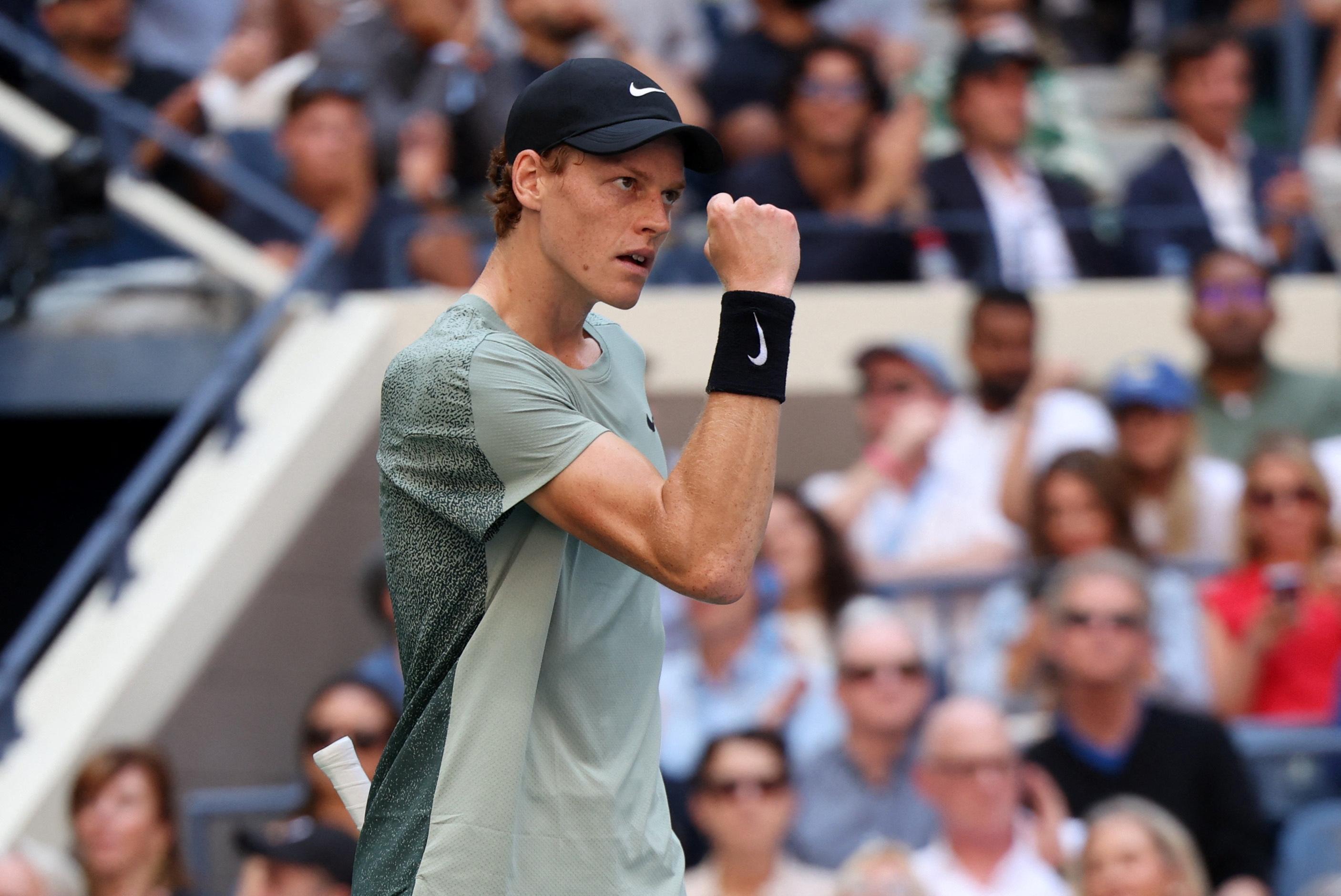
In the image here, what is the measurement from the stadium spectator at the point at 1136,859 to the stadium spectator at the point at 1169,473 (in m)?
1.43

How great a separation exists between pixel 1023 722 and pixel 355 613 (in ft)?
8.13

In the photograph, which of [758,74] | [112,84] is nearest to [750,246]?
[758,74]

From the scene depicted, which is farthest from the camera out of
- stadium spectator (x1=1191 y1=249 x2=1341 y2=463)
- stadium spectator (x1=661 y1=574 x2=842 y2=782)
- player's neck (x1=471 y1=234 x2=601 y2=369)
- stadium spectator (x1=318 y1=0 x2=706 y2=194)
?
stadium spectator (x1=318 y1=0 x2=706 y2=194)

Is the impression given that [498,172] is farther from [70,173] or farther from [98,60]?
[98,60]

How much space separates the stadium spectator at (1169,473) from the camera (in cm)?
589

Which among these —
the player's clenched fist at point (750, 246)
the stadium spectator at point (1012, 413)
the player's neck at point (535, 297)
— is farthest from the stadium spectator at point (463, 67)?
the player's clenched fist at point (750, 246)

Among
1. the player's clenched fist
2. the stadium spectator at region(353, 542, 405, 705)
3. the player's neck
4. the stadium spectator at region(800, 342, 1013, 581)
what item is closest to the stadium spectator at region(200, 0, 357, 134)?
the stadium spectator at region(353, 542, 405, 705)

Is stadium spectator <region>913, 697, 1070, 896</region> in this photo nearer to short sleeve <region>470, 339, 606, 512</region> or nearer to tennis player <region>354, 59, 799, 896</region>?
tennis player <region>354, 59, 799, 896</region>

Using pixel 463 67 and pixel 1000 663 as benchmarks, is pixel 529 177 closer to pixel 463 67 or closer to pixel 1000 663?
pixel 1000 663

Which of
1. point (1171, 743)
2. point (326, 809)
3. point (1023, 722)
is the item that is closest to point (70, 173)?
point (326, 809)

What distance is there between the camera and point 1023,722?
5.30 meters

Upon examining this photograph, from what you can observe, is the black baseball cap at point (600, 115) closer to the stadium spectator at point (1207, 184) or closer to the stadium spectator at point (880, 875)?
the stadium spectator at point (880, 875)

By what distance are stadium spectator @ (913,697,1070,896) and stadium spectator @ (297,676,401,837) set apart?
58.9 inches

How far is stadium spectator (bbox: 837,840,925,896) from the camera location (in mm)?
4551
